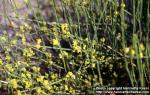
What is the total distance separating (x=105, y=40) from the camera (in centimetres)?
203

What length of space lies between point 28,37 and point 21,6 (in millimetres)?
502

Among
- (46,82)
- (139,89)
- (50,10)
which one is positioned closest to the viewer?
(139,89)

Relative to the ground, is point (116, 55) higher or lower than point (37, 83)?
higher

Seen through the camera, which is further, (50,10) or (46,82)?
(50,10)

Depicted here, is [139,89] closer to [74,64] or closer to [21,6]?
[74,64]

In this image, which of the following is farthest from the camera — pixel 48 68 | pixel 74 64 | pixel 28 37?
pixel 28 37

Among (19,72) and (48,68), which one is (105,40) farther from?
(19,72)

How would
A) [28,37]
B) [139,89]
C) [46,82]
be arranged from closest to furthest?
[139,89] < [46,82] < [28,37]

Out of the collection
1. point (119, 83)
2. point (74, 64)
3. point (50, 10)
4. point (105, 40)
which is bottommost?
point (119, 83)

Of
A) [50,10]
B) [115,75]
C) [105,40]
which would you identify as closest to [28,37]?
[50,10]

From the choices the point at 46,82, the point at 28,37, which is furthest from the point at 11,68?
the point at 28,37

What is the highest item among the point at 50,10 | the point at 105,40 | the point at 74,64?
the point at 50,10

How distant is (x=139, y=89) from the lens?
64.9 inches

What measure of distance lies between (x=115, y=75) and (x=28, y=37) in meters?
0.88
